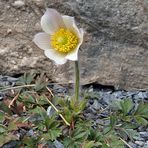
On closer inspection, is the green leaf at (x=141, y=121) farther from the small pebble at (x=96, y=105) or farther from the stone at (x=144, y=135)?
the small pebble at (x=96, y=105)

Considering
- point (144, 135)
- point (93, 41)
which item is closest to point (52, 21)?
point (93, 41)

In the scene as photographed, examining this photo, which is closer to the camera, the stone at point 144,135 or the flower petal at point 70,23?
the flower petal at point 70,23

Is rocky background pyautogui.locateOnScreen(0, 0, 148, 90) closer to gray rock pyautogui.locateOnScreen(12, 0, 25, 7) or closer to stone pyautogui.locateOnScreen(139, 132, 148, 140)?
gray rock pyautogui.locateOnScreen(12, 0, 25, 7)

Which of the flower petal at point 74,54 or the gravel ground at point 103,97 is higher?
the flower petal at point 74,54

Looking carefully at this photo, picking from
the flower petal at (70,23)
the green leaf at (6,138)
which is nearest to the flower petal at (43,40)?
the flower petal at (70,23)

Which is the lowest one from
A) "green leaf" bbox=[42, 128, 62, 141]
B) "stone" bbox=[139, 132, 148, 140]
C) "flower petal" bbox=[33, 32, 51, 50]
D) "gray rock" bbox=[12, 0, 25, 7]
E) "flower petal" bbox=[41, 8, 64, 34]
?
"stone" bbox=[139, 132, 148, 140]

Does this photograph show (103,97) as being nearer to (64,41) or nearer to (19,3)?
(64,41)

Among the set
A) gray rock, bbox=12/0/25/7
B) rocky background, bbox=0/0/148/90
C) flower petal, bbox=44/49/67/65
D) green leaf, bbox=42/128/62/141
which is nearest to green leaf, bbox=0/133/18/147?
green leaf, bbox=42/128/62/141
